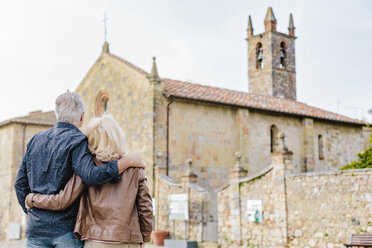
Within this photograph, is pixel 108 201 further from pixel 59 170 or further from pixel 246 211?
pixel 246 211

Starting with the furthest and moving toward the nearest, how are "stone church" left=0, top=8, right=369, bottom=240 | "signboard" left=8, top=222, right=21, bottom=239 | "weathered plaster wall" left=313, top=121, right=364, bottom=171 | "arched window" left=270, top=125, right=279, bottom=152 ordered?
"signboard" left=8, top=222, right=21, bottom=239 < "weathered plaster wall" left=313, top=121, right=364, bottom=171 < "arched window" left=270, top=125, right=279, bottom=152 < "stone church" left=0, top=8, right=369, bottom=240

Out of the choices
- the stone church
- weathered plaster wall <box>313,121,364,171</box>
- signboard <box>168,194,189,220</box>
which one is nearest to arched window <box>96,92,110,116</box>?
the stone church

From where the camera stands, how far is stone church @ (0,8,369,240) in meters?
19.8

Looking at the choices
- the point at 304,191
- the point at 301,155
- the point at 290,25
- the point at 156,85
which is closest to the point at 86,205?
the point at 304,191

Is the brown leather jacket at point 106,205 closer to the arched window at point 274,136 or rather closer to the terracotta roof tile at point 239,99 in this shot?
the terracotta roof tile at point 239,99

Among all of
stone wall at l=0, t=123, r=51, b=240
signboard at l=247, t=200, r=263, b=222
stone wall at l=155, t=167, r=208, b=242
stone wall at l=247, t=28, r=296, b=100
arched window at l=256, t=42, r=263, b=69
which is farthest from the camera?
arched window at l=256, t=42, r=263, b=69

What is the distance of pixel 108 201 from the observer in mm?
3516

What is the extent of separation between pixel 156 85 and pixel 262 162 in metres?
6.10

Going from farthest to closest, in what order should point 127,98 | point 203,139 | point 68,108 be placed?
1. point 127,98
2. point 203,139
3. point 68,108

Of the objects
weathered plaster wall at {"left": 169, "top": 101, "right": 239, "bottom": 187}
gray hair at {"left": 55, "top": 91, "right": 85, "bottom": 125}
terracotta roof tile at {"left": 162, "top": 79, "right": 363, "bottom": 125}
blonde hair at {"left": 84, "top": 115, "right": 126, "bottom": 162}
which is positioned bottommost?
blonde hair at {"left": 84, "top": 115, "right": 126, "bottom": 162}

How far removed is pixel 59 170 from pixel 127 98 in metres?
18.1

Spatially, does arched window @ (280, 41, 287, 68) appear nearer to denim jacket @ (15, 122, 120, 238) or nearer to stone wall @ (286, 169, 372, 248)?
stone wall @ (286, 169, 372, 248)

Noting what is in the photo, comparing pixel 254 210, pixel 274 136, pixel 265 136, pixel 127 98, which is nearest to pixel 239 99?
pixel 265 136

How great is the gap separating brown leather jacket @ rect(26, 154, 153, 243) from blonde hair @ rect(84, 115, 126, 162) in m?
0.13
